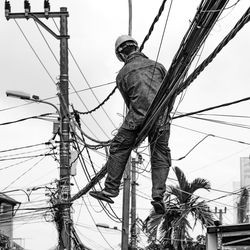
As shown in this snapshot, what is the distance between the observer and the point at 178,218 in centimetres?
2773

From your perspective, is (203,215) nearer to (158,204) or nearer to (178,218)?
(178,218)

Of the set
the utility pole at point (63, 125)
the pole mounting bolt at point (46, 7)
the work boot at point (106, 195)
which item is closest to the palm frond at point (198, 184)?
the utility pole at point (63, 125)

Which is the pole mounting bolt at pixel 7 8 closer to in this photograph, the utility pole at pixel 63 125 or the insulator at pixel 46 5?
the utility pole at pixel 63 125

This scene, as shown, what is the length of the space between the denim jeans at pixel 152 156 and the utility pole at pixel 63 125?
31.7 ft

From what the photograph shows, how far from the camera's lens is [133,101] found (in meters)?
8.62

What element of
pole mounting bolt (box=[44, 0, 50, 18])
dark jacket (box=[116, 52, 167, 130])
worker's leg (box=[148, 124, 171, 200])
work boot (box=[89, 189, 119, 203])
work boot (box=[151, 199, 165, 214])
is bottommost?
work boot (box=[151, 199, 165, 214])

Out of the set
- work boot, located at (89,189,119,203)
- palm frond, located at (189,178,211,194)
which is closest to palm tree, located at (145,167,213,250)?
palm frond, located at (189,178,211,194)

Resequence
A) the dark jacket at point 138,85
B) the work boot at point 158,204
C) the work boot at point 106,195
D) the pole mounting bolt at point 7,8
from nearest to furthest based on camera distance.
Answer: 1. the dark jacket at point 138,85
2. the work boot at point 158,204
3. the work boot at point 106,195
4. the pole mounting bolt at point 7,8

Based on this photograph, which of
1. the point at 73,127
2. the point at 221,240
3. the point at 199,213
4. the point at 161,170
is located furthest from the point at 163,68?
the point at 199,213

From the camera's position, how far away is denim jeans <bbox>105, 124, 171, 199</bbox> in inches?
345

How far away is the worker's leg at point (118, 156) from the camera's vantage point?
346 inches

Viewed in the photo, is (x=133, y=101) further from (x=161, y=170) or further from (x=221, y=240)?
(x=221, y=240)

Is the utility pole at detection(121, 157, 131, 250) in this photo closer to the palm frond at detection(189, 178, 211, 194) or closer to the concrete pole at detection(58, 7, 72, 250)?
the concrete pole at detection(58, 7, 72, 250)

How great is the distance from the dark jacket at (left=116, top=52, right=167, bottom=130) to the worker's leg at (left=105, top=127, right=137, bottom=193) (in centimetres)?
15
